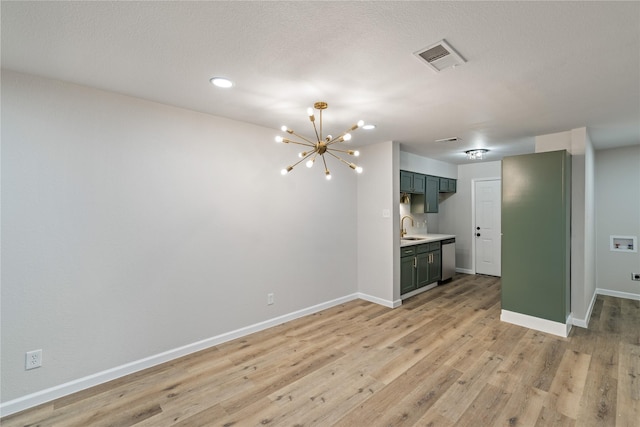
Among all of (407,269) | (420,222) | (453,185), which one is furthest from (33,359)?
(453,185)

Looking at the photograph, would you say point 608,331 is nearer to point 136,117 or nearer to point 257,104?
point 257,104

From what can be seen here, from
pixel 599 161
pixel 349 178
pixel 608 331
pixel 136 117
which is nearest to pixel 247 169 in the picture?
pixel 136 117

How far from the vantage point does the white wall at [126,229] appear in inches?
83.8

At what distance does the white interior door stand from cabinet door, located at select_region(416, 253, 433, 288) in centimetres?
197

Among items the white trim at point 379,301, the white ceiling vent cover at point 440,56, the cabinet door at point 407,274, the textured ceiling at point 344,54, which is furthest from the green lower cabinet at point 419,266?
the white ceiling vent cover at point 440,56

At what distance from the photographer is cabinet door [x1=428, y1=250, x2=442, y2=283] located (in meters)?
5.19

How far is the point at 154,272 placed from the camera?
2701 millimetres

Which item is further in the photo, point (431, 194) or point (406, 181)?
point (431, 194)

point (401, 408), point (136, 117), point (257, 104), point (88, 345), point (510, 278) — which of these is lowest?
point (401, 408)

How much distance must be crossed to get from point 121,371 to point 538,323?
459 cm

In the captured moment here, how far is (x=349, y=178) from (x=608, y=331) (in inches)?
151

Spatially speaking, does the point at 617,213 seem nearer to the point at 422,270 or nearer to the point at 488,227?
the point at 488,227

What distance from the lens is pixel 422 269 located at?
16.3 feet

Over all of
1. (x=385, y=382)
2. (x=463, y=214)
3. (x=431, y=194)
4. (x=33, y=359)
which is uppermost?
(x=431, y=194)
